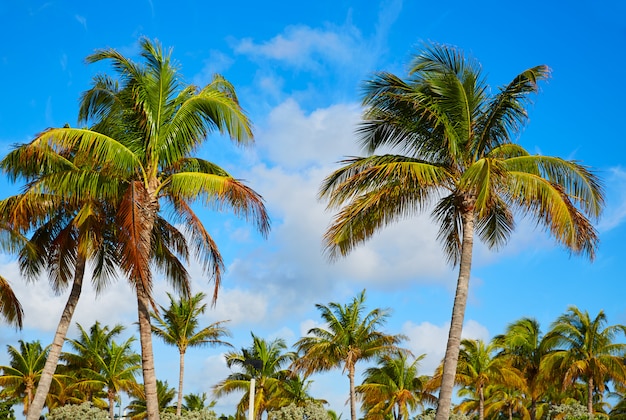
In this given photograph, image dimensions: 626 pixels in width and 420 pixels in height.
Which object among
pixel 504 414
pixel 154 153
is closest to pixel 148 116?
pixel 154 153

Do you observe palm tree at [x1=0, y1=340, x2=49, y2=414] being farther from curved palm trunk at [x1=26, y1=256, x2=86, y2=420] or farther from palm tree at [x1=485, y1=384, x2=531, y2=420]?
palm tree at [x1=485, y1=384, x2=531, y2=420]

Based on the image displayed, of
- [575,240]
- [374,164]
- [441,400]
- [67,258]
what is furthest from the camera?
[67,258]

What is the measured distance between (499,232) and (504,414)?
55968 millimetres

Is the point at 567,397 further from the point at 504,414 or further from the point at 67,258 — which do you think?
the point at 67,258

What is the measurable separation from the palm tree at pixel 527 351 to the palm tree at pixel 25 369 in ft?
94.6

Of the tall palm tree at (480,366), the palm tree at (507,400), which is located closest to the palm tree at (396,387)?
the tall palm tree at (480,366)

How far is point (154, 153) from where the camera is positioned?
53.1 feet

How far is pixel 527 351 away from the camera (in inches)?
1618

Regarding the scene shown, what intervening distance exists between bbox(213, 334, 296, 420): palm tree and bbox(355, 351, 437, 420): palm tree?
517 cm

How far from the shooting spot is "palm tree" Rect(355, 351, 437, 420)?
4194cm

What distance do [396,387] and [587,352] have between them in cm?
1198

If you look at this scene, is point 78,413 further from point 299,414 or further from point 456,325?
point 456,325

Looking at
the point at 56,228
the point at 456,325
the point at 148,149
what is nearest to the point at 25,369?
the point at 56,228

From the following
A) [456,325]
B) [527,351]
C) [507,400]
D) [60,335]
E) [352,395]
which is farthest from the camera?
[507,400]
